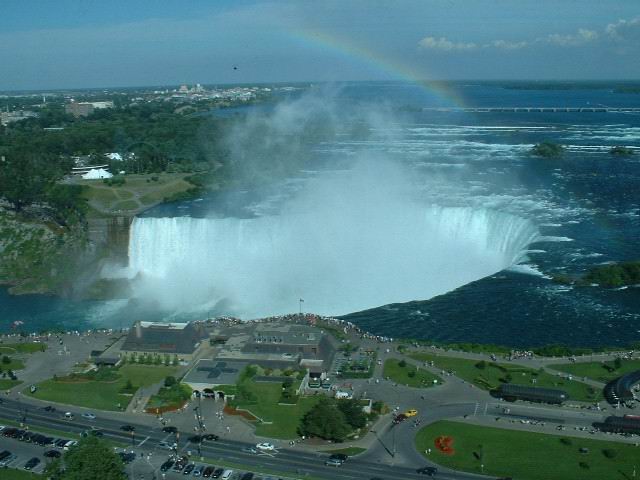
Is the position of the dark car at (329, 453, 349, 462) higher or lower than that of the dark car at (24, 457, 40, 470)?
higher

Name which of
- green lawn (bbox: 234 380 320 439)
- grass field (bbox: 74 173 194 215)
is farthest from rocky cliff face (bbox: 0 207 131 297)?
green lawn (bbox: 234 380 320 439)

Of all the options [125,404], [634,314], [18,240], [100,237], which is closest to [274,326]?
[125,404]

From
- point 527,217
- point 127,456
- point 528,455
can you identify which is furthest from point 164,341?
point 527,217

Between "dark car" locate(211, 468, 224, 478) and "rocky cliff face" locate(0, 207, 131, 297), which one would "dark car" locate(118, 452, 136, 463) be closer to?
"dark car" locate(211, 468, 224, 478)

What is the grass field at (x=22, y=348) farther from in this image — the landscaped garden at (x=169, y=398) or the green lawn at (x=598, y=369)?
the green lawn at (x=598, y=369)

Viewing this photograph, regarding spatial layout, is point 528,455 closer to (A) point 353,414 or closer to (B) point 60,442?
(A) point 353,414

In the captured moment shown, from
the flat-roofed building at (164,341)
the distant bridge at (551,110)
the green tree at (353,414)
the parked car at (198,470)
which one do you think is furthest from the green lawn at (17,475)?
the distant bridge at (551,110)

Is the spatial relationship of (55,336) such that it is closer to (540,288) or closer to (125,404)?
(125,404)
